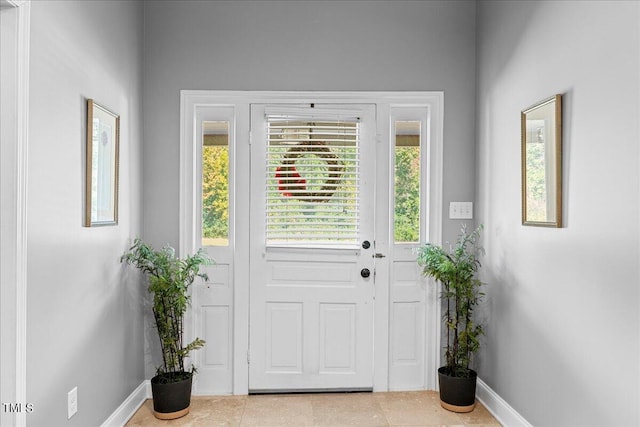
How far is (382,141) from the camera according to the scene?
3.46 meters

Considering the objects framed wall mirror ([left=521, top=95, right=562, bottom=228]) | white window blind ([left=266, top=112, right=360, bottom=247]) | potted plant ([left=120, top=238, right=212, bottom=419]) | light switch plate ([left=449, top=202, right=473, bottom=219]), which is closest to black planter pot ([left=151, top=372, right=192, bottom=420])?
potted plant ([left=120, top=238, right=212, bottom=419])

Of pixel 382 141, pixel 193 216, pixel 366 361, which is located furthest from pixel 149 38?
pixel 366 361

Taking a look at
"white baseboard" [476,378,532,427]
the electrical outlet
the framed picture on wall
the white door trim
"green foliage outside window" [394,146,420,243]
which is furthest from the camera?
"green foliage outside window" [394,146,420,243]

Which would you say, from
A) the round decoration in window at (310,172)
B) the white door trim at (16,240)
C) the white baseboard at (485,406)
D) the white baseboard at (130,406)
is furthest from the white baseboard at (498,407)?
the white door trim at (16,240)

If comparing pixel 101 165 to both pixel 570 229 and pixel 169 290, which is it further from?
pixel 570 229

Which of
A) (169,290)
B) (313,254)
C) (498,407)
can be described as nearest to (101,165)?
(169,290)

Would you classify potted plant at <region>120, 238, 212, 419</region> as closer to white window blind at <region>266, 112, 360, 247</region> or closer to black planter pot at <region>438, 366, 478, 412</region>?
white window blind at <region>266, 112, 360, 247</region>

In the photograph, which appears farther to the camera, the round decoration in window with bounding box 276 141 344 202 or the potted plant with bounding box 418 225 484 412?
the round decoration in window with bounding box 276 141 344 202

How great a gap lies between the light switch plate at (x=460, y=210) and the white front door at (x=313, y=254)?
0.55 meters

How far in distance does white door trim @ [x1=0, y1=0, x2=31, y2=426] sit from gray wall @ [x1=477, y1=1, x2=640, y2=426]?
2.26m

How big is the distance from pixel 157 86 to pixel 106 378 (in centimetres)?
187

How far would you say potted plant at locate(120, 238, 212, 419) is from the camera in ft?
9.84

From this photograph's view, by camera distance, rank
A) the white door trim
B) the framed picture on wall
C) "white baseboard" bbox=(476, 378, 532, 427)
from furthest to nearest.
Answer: "white baseboard" bbox=(476, 378, 532, 427)
the framed picture on wall
the white door trim

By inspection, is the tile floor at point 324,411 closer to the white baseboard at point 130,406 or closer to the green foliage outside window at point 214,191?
the white baseboard at point 130,406
